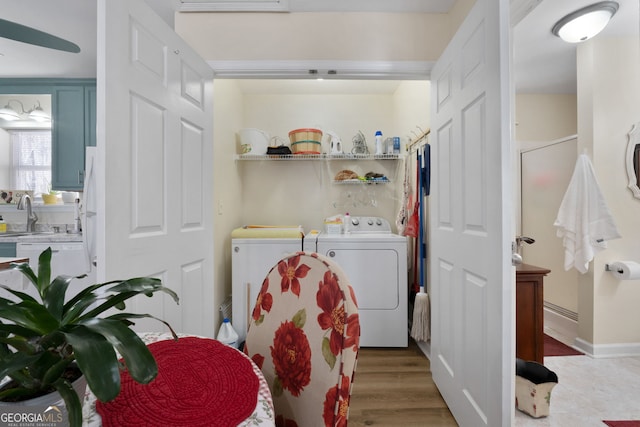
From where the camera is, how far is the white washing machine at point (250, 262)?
8.08ft

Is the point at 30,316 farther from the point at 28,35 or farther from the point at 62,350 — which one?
the point at 28,35

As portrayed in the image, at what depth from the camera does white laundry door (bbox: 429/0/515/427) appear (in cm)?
113

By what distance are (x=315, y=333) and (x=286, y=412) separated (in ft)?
0.85

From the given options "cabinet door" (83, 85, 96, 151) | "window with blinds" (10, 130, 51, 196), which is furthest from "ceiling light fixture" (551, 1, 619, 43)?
"window with blinds" (10, 130, 51, 196)

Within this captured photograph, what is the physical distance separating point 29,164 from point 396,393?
4541mm

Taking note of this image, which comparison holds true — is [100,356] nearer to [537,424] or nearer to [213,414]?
[213,414]

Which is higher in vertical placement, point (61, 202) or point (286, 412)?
point (61, 202)

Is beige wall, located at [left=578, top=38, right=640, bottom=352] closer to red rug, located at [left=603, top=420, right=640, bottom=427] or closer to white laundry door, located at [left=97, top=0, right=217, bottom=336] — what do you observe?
red rug, located at [left=603, top=420, right=640, bottom=427]

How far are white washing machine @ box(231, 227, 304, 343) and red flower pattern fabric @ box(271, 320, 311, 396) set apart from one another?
1619 mm

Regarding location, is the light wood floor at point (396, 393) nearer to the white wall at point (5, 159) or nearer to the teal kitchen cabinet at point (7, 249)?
the teal kitchen cabinet at point (7, 249)

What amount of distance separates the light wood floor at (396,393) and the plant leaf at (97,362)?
63.0 inches

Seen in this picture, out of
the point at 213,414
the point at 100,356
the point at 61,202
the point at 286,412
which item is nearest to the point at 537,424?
the point at 286,412

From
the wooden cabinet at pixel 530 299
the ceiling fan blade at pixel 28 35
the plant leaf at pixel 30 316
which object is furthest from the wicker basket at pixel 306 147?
the plant leaf at pixel 30 316

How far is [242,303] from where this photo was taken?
2.46 metres
